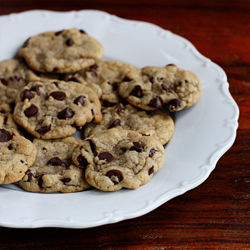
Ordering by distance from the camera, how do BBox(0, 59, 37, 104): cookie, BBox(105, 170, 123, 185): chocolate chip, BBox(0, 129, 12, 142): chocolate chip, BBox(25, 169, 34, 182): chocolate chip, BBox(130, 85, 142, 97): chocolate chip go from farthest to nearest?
BBox(0, 59, 37, 104): cookie
BBox(130, 85, 142, 97): chocolate chip
BBox(0, 129, 12, 142): chocolate chip
BBox(25, 169, 34, 182): chocolate chip
BBox(105, 170, 123, 185): chocolate chip

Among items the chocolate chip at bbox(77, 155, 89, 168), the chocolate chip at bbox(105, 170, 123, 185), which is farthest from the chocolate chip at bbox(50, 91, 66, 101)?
the chocolate chip at bbox(105, 170, 123, 185)

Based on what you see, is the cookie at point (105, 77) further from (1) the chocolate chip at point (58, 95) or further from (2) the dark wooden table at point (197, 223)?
(2) the dark wooden table at point (197, 223)

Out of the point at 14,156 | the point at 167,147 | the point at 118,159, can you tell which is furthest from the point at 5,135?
the point at 167,147

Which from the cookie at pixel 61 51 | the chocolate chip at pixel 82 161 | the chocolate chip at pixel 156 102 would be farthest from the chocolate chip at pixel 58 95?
the chocolate chip at pixel 156 102

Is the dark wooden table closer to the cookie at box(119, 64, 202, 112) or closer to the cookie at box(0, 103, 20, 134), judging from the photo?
the cookie at box(119, 64, 202, 112)

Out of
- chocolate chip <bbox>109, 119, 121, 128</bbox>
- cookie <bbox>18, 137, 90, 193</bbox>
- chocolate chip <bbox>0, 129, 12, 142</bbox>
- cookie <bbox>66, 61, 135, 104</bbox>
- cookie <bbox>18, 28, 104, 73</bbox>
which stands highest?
cookie <bbox>18, 28, 104, 73</bbox>

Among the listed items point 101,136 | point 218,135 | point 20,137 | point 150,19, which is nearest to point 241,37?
point 150,19
